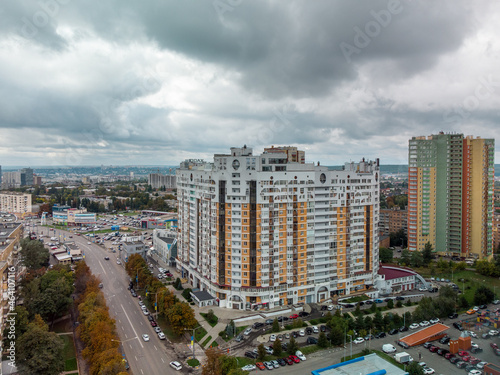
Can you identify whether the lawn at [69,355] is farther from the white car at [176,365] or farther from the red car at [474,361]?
the red car at [474,361]

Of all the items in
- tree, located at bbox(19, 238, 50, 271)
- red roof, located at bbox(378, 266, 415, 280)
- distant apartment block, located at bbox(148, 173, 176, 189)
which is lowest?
red roof, located at bbox(378, 266, 415, 280)

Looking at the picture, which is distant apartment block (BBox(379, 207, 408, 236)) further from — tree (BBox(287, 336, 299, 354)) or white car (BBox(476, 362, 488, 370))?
tree (BBox(287, 336, 299, 354))

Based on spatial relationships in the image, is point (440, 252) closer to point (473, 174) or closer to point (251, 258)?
point (473, 174)

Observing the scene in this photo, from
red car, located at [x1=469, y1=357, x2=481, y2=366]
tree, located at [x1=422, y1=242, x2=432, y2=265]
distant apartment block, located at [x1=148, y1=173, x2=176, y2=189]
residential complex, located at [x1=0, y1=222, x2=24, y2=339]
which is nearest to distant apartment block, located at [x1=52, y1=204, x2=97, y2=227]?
residential complex, located at [x1=0, y1=222, x2=24, y2=339]

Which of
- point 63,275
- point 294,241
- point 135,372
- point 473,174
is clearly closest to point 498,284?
point 473,174

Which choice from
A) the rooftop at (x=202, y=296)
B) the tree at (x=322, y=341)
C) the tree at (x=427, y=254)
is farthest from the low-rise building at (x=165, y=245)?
the tree at (x=427, y=254)

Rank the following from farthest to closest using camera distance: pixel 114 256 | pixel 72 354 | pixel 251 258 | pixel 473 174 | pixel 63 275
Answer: pixel 114 256, pixel 473 174, pixel 63 275, pixel 251 258, pixel 72 354
